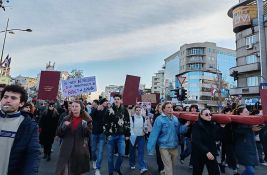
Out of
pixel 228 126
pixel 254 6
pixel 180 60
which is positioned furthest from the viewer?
pixel 180 60

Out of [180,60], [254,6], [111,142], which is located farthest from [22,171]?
[180,60]

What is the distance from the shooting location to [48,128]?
1097cm

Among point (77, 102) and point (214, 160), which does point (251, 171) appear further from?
point (77, 102)

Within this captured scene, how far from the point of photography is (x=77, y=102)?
6578 millimetres

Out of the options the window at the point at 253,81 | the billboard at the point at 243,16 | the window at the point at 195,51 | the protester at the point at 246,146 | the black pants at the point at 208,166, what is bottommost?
the black pants at the point at 208,166

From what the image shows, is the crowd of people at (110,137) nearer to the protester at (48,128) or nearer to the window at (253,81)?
the protester at (48,128)

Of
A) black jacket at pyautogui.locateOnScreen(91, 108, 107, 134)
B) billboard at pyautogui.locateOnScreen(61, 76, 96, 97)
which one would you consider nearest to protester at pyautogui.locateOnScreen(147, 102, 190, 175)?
black jacket at pyautogui.locateOnScreen(91, 108, 107, 134)

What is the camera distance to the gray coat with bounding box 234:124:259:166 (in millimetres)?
7008

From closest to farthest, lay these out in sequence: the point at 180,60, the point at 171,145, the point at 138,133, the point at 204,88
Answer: the point at 171,145
the point at 138,133
the point at 204,88
the point at 180,60

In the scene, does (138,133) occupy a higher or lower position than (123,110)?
lower

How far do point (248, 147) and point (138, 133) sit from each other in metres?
3.31

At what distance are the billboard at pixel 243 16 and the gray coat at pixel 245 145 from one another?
172 feet

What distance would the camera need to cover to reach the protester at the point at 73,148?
6.29 m

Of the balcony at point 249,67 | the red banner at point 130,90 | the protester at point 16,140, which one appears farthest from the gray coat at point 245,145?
the balcony at point 249,67
